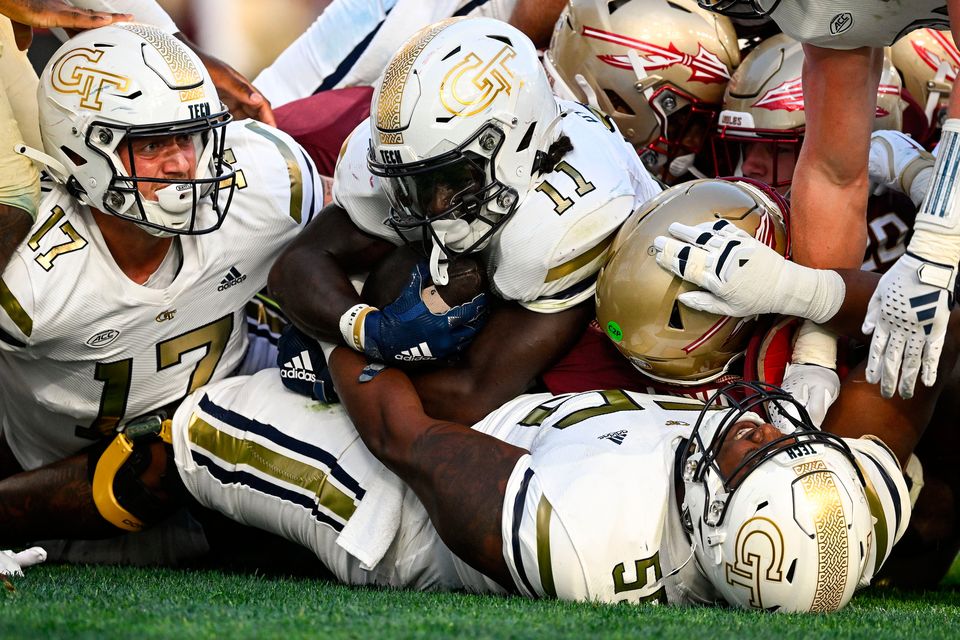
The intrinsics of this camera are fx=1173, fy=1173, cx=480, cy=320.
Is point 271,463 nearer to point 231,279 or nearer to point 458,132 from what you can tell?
point 231,279

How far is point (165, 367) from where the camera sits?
315cm

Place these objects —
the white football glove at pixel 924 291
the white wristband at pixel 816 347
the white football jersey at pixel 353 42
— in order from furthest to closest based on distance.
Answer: the white football jersey at pixel 353 42, the white wristband at pixel 816 347, the white football glove at pixel 924 291

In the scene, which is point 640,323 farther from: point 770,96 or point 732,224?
point 770,96

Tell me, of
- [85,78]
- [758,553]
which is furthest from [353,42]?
[758,553]

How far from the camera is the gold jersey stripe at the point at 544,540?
230cm

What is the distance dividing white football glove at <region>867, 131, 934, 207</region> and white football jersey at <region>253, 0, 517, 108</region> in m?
1.49

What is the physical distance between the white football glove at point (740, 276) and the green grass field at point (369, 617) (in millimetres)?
666

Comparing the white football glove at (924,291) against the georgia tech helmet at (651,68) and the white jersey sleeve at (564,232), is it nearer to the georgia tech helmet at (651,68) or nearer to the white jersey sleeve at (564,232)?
the white jersey sleeve at (564,232)

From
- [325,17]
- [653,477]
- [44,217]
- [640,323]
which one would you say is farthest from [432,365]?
[325,17]

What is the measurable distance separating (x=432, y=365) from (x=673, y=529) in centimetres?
82

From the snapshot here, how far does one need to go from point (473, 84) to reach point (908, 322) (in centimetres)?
109

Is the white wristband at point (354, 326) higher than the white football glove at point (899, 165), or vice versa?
the white football glove at point (899, 165)

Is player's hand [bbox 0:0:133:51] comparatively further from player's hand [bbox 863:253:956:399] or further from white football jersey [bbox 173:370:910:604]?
player's hand [bbox 863:253:956:399]

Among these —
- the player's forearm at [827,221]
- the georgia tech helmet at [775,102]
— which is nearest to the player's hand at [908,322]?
the player's forearm at [827,221]
